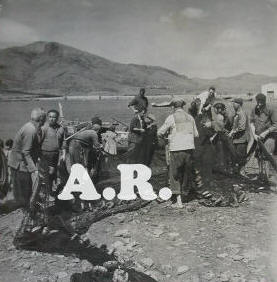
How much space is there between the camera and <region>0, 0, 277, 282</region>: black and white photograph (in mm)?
2959

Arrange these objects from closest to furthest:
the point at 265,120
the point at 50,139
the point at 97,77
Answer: the point at 50,139 → the point at 265,120 → the point at 97,77

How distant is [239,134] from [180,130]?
1133mm

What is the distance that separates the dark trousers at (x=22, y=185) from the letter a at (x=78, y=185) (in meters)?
0.42

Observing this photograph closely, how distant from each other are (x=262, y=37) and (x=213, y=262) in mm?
2369

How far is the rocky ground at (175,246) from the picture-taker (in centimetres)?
282

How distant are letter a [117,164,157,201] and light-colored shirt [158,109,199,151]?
50 centimetres

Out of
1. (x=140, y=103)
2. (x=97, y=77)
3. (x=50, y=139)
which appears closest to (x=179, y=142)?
(x=140, y=103)

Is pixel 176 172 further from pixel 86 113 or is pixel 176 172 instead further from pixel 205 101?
pixel 86 113

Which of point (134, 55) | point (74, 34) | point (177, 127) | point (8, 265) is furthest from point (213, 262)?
point (74, 34)

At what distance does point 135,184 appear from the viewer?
3.95 metres

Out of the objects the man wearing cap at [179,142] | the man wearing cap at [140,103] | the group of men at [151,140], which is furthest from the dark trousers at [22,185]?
the man wearing cap at [140,103]

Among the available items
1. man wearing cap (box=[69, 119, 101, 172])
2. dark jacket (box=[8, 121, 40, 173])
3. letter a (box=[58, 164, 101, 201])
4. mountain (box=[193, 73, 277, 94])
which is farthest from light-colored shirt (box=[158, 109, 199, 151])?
dark jacket (box=[8, 121, 40, 173])

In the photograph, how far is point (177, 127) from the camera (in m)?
3.67

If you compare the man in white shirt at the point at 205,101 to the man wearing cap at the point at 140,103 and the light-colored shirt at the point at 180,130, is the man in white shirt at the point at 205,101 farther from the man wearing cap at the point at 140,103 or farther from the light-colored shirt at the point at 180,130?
the light-colored shirt at the point at 180,130
